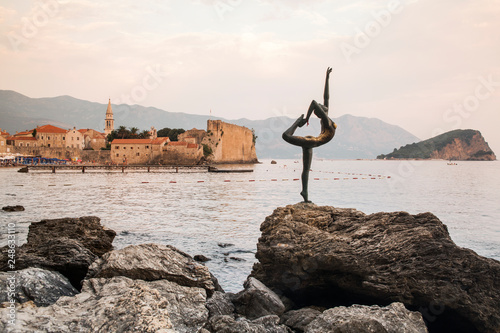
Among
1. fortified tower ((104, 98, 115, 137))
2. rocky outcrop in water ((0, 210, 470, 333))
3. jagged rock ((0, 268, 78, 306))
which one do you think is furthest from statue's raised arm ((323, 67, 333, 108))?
fortified tower ((104, 98, 115, 137))

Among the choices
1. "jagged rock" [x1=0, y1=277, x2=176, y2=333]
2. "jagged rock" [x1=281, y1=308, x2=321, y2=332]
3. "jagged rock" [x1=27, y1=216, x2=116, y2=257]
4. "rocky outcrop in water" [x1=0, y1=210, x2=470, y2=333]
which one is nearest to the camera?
"jagged rock" [x1=0, y1=277, x2=176, y2=333]

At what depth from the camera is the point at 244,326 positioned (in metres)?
3.67

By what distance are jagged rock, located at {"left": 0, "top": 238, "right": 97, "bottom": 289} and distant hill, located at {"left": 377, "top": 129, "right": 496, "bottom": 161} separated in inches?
7454

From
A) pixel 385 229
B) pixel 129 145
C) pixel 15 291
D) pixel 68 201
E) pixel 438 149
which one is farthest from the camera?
pixel 438 149

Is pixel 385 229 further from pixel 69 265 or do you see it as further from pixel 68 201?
pixel 68 201

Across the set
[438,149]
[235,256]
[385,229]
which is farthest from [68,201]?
[438,149]

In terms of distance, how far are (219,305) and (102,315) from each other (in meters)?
1.44

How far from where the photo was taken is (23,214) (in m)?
13.9

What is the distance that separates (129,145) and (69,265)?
73101mm

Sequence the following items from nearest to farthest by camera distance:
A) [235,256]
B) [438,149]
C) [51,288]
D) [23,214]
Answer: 1. [51,288]
2. [235,256]
3. [23,214]
4. [438,149]

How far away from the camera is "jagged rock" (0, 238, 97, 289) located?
512cm

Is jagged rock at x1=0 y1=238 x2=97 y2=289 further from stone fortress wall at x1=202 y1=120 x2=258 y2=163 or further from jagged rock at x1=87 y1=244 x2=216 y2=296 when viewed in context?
stone fortress wall at x1=202 y1=120 x2=258 y2=163

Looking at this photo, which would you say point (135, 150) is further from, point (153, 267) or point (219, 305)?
point (219, 305)

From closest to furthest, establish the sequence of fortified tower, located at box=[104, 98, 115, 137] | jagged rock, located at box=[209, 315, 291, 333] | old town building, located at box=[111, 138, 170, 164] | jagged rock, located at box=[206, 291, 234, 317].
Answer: jagged rock, located at box=[209, 315, 291, 333] < jagged rock, located at box=[206, 291, 234, 317] < old town building, located at box=[111, 138, 170, 164] < fortified tower, located at box=[104, 98, 115, 137]
